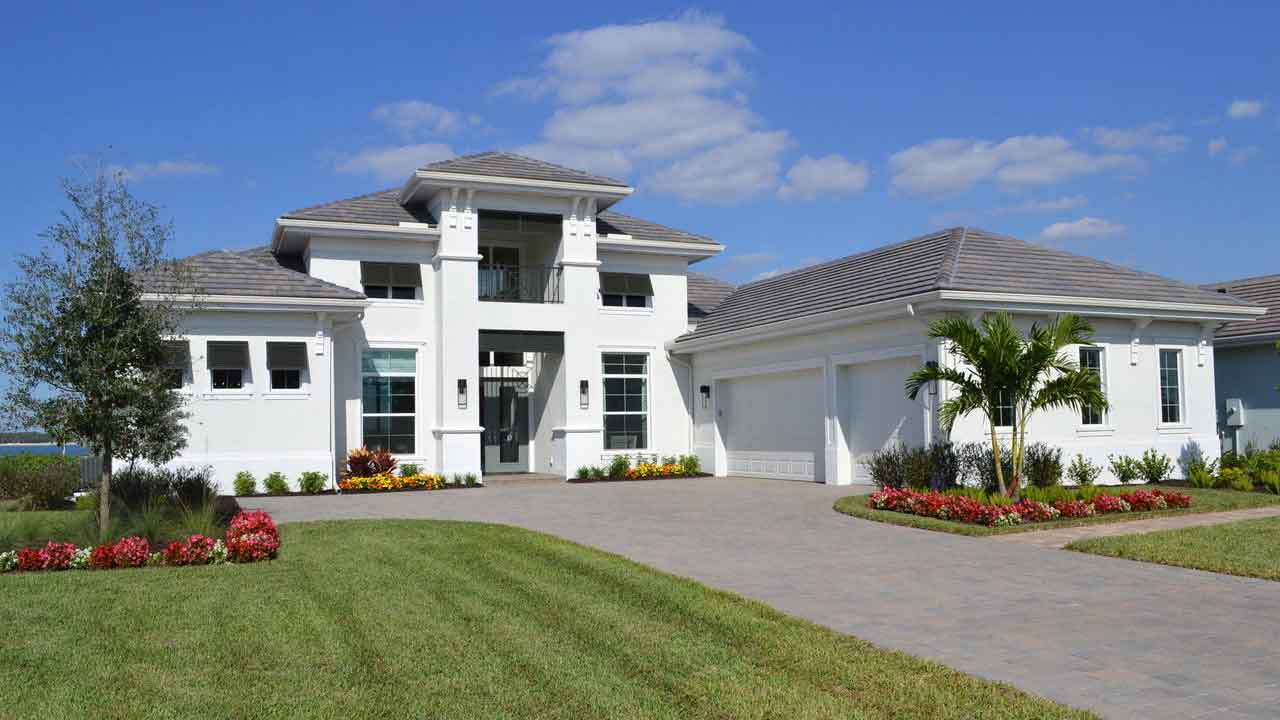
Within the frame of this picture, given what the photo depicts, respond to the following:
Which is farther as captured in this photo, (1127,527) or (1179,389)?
(1179,389)

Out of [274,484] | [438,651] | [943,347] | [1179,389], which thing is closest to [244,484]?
[274,484]

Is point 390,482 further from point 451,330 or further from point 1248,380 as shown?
point 1248,380

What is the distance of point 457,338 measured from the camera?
77.4 feet

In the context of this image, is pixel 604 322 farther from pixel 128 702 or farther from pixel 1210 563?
pixel 128 702

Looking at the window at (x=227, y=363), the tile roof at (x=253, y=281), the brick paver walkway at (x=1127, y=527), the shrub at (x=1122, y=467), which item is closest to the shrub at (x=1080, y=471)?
the shrub at (x=1122, y=467)

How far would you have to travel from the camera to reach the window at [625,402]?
25.7 meters

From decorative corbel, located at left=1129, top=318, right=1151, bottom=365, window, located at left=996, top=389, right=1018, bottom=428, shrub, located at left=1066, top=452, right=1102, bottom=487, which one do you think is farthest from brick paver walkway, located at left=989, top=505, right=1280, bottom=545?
decorative corbel, located at left=1129, top=318, right=1151, bottom=365

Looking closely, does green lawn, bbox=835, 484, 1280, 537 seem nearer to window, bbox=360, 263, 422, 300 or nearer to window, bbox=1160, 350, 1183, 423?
window, bbox=1160, 350, 1183, 423

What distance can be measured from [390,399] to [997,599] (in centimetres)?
1726

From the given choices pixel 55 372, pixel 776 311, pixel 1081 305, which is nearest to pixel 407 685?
pixel 55 372

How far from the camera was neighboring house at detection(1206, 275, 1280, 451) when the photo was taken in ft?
72.2

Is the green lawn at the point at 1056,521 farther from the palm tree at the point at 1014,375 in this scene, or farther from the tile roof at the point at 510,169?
the tile roof at the point at 510,169

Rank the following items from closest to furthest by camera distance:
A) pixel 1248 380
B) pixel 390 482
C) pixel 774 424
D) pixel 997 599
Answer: pixel 997 599 → pixel 390 482 → pixel 1248 380 → pixel 774 424

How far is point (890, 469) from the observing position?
17.9 meters
